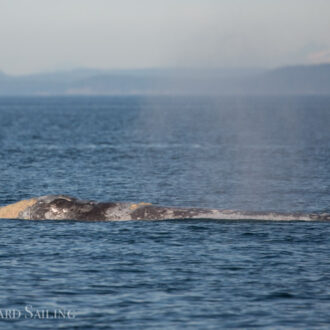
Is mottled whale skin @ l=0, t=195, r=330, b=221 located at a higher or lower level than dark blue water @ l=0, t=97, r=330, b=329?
higher

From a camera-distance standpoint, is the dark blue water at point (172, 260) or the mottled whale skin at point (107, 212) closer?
the dark blue water at point (172, 260)

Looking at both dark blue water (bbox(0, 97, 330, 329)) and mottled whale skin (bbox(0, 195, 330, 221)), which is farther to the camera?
mottled whale skin (bbox(0, 195, 330, 221))

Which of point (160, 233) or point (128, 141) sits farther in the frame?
point (128, 141)

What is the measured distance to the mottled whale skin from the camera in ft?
113

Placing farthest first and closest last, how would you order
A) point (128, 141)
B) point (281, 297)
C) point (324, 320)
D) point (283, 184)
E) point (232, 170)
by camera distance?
point (128, 141) → point (232, 170) → point (283, 184) → point (281, 297) → point (324, 320)

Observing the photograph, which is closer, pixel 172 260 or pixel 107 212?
pixel 172 260

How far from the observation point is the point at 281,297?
888 inches

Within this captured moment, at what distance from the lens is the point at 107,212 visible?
116ft

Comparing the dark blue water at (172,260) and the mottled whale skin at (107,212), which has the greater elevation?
the mottled whale skin at (107,212)

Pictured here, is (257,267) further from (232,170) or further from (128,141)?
(128,141)

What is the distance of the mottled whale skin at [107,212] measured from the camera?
34562 mm

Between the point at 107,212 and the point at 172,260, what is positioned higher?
the point at 107,212

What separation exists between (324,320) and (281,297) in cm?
225

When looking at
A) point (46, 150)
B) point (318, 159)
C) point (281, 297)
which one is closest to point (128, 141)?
point (46, 150)
